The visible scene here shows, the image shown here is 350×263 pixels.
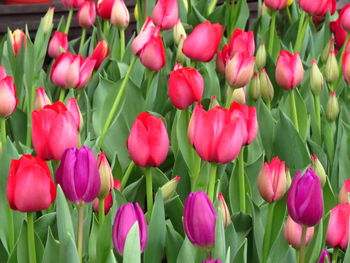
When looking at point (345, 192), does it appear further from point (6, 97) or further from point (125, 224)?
point (6, 97)

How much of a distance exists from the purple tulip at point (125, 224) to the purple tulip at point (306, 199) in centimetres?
15

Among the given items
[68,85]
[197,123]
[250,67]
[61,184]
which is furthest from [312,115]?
[61,184]

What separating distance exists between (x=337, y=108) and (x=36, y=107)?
1.68 ft

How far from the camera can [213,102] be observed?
1.12 metres

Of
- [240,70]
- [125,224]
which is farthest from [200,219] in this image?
[240,70]

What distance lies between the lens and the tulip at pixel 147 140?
0.93 meters

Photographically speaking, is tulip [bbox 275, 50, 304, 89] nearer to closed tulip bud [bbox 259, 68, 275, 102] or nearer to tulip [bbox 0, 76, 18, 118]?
closed tulip bud [bbox 259, 68, 275, 102]

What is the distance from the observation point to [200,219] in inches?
30.9

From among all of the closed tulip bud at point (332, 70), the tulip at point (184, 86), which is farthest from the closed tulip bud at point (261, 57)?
the tulip at point (184, 86)

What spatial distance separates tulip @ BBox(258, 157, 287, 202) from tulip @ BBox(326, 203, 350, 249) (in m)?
0.07

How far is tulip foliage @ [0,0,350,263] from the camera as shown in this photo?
0.80 metres

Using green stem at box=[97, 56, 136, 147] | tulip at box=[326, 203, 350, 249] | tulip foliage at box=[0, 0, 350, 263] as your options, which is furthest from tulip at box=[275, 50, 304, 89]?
tulip at box=[326, 203, 350, 249]

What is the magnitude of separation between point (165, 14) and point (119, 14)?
0.55 feet

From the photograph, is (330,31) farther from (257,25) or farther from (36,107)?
(36,107)
